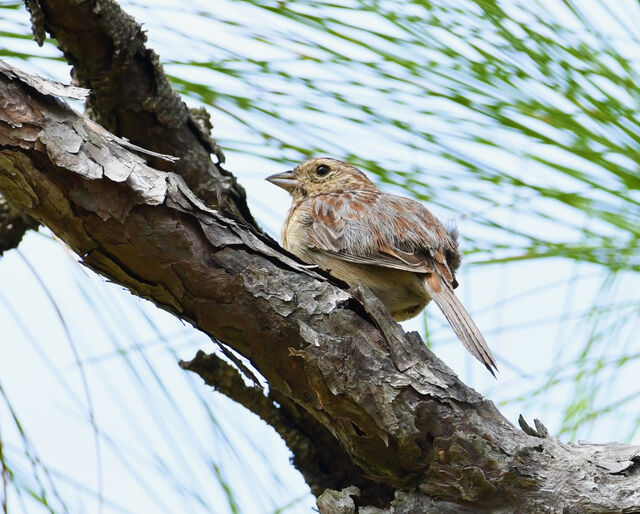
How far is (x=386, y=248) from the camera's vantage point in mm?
3209

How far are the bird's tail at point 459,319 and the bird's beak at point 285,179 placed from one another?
1.32m

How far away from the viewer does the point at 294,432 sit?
9.29 feet

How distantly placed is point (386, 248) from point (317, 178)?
125 centimetres

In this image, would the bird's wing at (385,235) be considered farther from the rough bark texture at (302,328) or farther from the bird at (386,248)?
the rough bark texture at (302,328)

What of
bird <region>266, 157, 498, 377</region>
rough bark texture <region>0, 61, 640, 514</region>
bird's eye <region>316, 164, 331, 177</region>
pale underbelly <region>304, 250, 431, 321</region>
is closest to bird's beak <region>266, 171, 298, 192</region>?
bird's eye <region>316, 164, 331, 177</region>

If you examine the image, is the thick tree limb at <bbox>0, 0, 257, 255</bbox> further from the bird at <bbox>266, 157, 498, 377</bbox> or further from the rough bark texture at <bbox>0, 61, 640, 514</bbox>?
the rough bark texture at <bbox>0, 61, 640, 514</bbox>

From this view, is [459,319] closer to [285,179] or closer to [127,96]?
[127,96]

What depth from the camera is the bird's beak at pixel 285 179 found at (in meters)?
4.33

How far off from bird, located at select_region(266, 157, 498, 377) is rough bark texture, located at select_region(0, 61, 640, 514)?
0.78 m

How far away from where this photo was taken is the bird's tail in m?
2.64

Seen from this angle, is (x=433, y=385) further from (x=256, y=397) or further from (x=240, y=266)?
(x=256, y=397)

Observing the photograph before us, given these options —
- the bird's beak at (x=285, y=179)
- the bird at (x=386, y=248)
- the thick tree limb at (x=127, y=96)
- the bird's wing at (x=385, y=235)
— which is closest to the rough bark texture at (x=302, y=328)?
the thick tree limb at (x=127, y=96)

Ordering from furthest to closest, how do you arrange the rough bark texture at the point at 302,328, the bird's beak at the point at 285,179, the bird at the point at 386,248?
1. the bird's beak at the point at 285,179
2. the bird at the point at 386,248
3. the rough bark texture at the point at 302,328

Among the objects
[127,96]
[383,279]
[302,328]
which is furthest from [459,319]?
[127,96]
